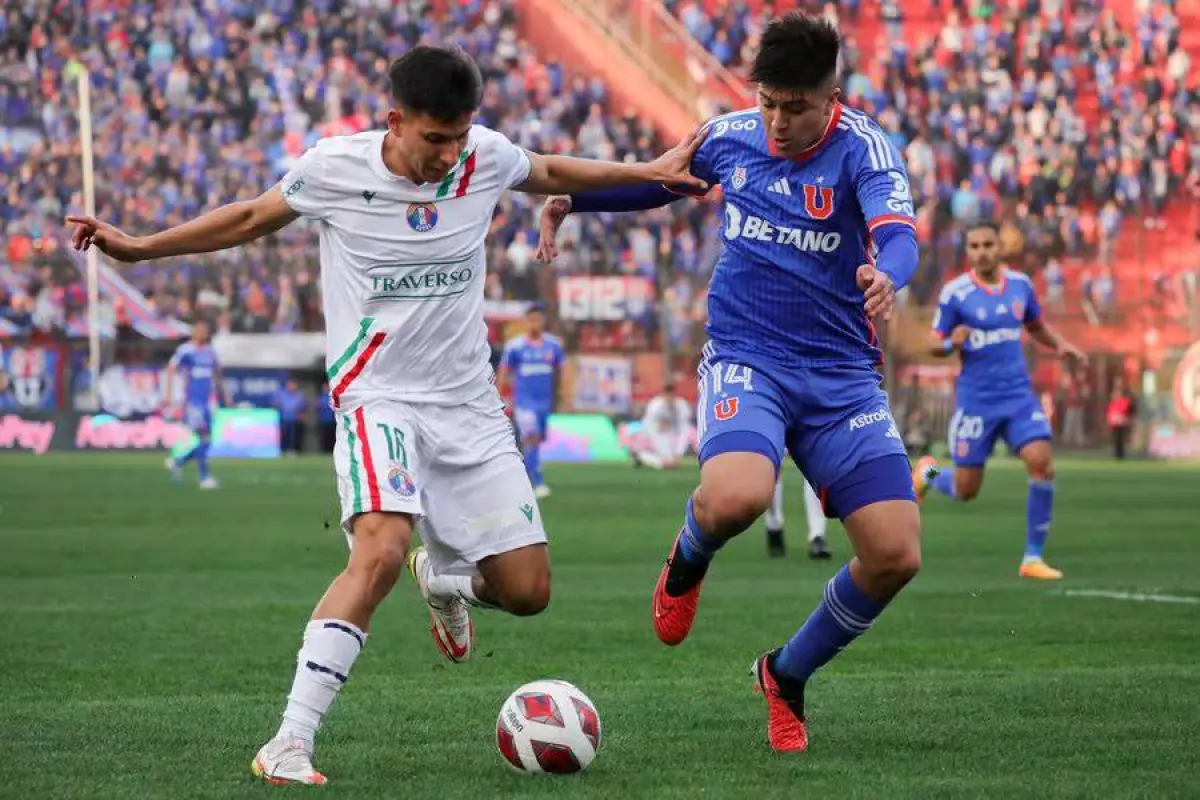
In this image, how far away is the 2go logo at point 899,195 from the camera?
649cm

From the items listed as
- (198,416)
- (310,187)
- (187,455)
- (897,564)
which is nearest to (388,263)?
(310,187)

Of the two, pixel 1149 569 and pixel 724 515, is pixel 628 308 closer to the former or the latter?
pixel 1149 569

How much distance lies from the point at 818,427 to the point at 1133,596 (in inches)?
238

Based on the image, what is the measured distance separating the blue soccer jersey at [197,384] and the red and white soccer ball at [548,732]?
21.0 metres

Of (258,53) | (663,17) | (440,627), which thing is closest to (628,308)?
(663,17)

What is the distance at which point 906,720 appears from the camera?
705 centimetres

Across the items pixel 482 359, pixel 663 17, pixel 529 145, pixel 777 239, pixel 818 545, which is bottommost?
pixel 818 545

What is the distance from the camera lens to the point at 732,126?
713 centimetres

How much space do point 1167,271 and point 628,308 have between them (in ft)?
32.6

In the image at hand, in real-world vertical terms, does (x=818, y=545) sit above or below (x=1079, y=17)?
below

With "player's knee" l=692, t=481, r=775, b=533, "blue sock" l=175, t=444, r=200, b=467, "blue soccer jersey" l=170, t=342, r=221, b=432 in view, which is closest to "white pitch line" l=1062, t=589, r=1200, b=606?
"player's knee" l=692, t=481, r=775, b=533

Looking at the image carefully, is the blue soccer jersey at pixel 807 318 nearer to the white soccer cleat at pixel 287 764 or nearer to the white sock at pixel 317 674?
the white sock at pixel 317 674

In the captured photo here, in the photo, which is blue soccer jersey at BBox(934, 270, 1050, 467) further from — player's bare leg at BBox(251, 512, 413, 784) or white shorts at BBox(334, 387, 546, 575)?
player's bare leg at BBox(251, 512, 413, 784)

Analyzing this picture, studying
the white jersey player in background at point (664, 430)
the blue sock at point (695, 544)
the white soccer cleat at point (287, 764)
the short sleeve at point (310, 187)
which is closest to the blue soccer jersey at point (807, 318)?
the blue sock at point (695, 544)
